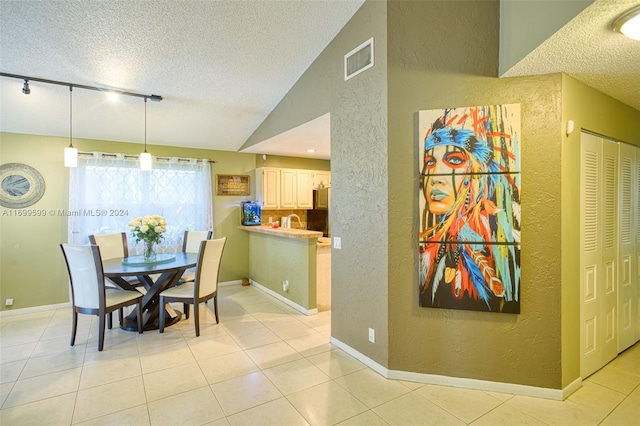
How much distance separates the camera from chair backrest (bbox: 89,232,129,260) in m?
4.01

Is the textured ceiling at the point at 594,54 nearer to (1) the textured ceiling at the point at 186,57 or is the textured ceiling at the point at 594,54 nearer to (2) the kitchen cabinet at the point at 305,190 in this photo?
(1) the textured ceiling at the point at 186,57

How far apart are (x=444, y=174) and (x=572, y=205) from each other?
0.97 m

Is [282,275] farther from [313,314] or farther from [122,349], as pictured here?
[122,349]

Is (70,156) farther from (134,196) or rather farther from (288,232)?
(288,232)

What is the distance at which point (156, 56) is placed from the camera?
3139 millimetres

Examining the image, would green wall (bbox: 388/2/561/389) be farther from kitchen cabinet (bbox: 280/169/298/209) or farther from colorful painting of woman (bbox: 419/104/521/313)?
kitchen cabinet (bbox: 280/169/298/209)

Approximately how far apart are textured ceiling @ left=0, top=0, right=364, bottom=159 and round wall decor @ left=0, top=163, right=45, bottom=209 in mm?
520

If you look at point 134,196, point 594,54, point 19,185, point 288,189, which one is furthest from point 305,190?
point 594,54

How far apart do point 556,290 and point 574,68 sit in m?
1.58

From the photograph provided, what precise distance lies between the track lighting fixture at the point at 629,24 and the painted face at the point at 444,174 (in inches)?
40.0

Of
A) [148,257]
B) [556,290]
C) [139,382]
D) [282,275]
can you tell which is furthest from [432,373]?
[148,257]

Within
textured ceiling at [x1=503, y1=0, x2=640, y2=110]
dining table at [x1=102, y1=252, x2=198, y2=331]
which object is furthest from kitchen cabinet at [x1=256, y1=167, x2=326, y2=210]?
textured ceiling at [x1=503, y1=0, x2=640, y2=110]

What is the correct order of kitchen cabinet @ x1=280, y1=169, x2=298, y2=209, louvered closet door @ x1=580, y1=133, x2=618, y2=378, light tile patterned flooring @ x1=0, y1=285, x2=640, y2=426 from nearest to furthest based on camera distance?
1. light tile patterned flooring @ x1=0, y1=285, x2=640, y2=426
2. louvered closet door @ x1=580, y1=133, x2=618, y2=378
3. kitchen cabinet @ x1=280, y1=169, x2=298, y2=209

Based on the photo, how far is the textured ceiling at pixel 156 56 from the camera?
267cm
